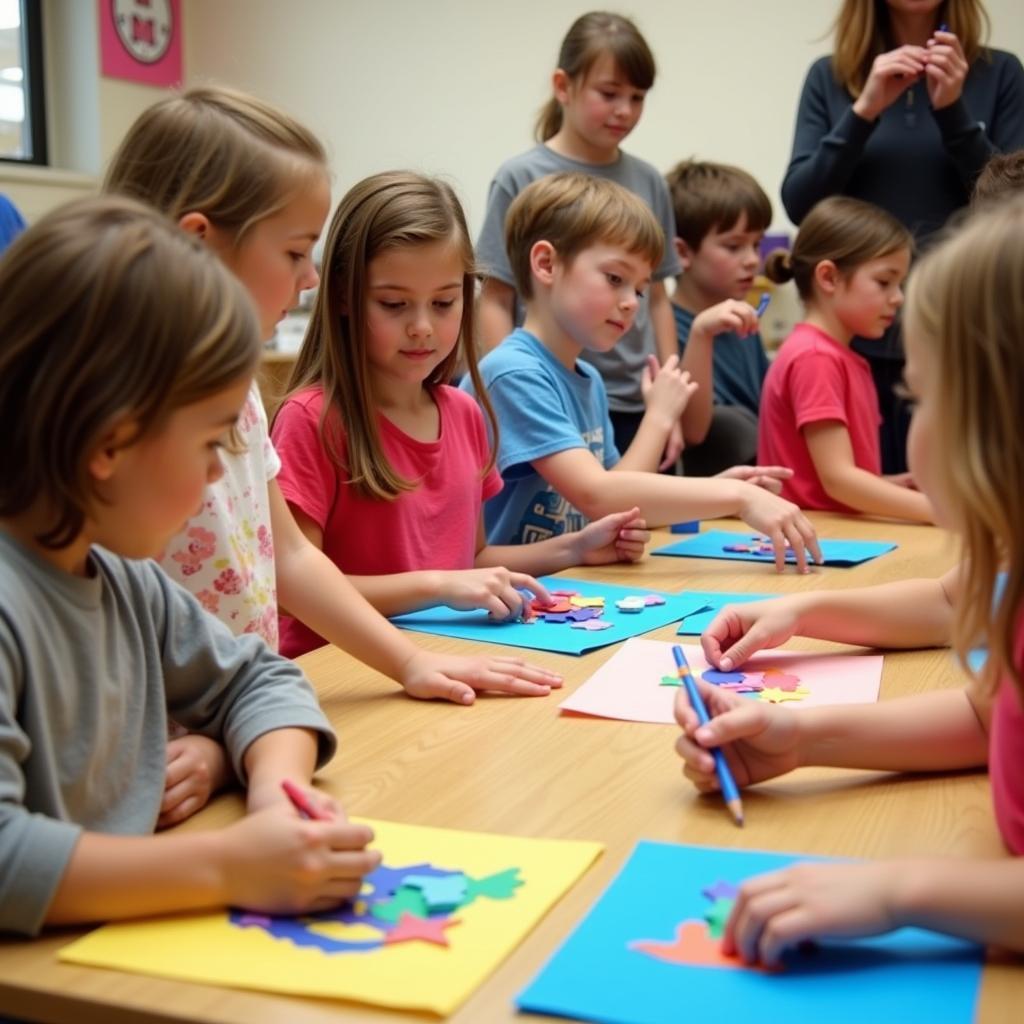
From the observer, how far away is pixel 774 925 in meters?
0.68

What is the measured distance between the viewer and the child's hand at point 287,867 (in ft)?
2.49

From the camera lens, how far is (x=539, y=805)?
3.05 feet

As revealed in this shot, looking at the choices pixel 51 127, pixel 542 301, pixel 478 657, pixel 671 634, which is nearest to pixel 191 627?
pixel 478 657

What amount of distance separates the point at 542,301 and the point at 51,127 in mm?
3062

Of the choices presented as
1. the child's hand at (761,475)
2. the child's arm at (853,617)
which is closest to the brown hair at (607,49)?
the child's hand at (761,475)

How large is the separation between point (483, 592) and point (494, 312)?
1.31 m

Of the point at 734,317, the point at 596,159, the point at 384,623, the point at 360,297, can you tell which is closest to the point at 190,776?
the point at 384,623

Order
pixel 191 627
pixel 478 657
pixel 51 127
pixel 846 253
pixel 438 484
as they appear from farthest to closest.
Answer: pixel 51 127 < pixel 846 253 < pixel 438 484 < pixel 478 657 < pixel 191 627

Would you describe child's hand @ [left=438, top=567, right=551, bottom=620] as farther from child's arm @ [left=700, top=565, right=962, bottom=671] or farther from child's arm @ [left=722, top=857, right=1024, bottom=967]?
child's arm @ [left=722, top=857, right=1024, bottom=967]

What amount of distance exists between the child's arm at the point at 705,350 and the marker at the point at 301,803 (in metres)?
1.81

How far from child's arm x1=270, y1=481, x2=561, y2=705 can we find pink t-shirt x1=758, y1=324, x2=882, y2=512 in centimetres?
110

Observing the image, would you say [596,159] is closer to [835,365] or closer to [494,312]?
[494,312]

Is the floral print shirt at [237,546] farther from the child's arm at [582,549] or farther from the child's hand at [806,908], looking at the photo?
the child's hand at [806,908]

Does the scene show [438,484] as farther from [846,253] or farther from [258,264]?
[846,253]
